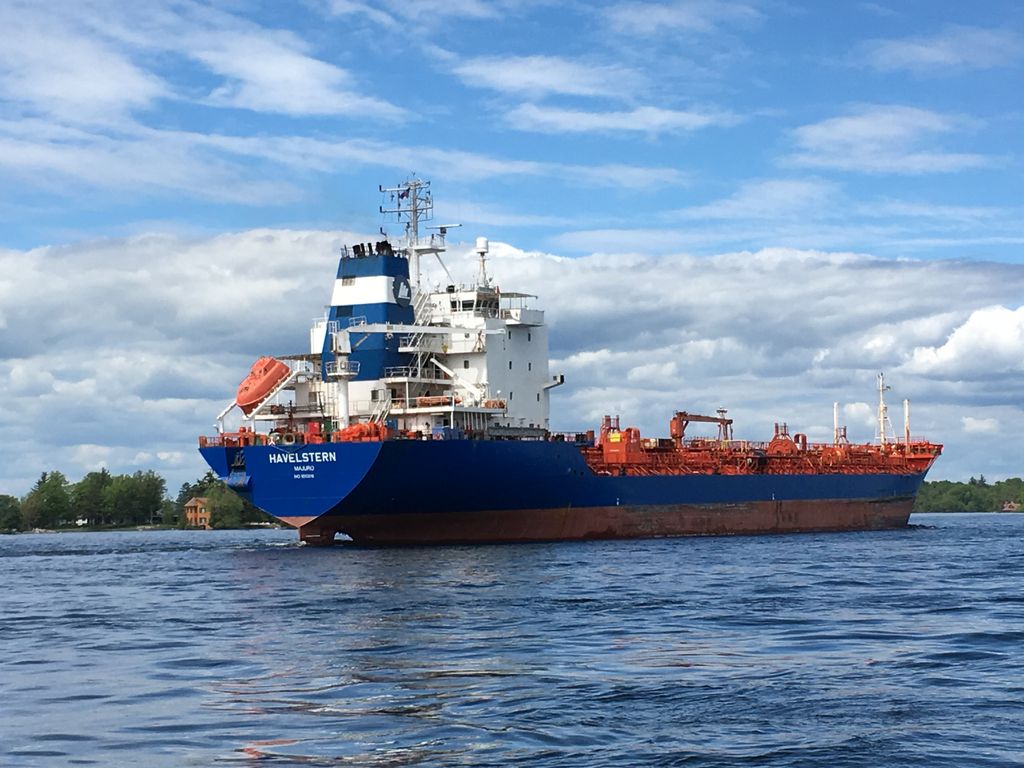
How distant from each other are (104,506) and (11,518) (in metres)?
8.09

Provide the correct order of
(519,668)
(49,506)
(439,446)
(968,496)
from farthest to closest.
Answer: (968,496)
(49,506)
(439,446)
(519,668)

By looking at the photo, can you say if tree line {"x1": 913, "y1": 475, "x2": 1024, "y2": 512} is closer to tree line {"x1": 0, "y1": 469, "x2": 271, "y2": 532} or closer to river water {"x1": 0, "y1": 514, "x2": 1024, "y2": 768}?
tree line {"x1": 0, "y1": 469, "x2": 271, "y2": 532}

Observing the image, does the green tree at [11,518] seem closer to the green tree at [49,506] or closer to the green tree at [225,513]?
the green tree at [49,506]

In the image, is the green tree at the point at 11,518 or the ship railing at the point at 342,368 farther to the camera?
the green tree at the point at 11,518

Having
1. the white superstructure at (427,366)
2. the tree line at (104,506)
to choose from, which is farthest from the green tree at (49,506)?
the white superstructure at (427,366)

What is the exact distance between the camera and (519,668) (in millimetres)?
18000

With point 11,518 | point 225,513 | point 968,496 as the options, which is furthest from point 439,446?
point 968,496

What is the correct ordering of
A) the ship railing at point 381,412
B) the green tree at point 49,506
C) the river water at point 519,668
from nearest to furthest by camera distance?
the river water at point 519,668 → the ship railing at point 381,412 → the green tree at point 49,506

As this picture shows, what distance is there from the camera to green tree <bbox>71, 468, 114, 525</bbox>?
401 ft

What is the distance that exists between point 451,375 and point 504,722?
31.0 metres

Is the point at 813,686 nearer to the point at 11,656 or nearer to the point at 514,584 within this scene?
the point at 11,656

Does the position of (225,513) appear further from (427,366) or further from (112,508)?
(427,366)

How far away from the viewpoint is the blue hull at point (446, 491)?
1576 inches

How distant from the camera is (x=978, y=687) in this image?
647 inches
